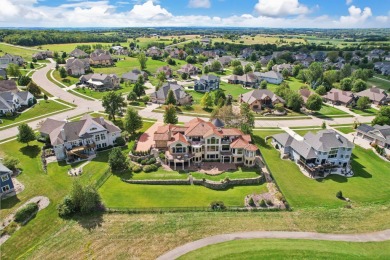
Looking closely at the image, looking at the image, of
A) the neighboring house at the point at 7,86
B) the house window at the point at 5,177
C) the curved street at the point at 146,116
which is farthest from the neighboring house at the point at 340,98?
the neighboring house at the point at 7,86

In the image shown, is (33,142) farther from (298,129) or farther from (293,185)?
(298,129)

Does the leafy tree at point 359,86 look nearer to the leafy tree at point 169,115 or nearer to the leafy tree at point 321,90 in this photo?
the leafy tree at point 321,90

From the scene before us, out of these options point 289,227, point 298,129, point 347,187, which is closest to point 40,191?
point 289,227

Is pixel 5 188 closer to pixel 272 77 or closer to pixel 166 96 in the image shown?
pixel 166 96

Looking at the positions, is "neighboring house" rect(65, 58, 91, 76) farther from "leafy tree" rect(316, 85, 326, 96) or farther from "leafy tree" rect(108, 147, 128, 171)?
"leafy tree" rect(316, 85, 326, 96)

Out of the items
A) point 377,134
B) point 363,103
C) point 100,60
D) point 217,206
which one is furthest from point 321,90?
point 100,60

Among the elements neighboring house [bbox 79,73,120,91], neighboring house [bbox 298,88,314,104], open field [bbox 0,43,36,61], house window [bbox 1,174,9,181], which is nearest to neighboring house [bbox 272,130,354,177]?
neighboring house [bbox 298,88,314,104]
